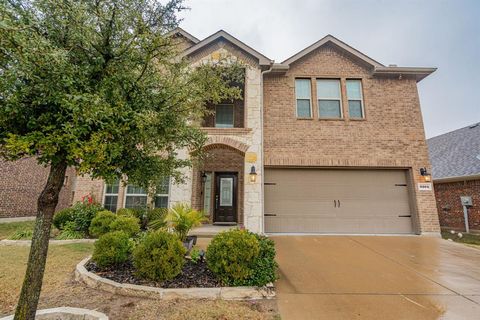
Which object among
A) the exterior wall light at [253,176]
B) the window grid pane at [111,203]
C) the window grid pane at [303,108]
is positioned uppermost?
the window grid pane at [303,108]

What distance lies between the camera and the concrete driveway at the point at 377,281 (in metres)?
3.00

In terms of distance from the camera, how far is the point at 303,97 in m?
9.38

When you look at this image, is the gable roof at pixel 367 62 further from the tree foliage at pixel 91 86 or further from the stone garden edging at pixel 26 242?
the stone garden edging at pixel 26 242

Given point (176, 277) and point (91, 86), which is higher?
point (91, 86)

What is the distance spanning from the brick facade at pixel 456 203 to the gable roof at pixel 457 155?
49 centimetres

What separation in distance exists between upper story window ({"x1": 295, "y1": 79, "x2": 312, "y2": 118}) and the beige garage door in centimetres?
241

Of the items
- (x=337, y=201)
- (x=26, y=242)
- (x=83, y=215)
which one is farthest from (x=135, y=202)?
(x=337, y=201)

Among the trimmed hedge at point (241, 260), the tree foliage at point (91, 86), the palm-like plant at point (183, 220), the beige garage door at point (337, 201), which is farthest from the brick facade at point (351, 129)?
the tree foliage at point (91, 86)

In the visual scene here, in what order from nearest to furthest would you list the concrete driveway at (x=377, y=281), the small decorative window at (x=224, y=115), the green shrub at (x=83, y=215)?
the concrete driveway at (x=377, y=281)
the green shrub at (x=83, y=215)
the small decorative window at (x=224, y=115)

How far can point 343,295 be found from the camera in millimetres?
3443

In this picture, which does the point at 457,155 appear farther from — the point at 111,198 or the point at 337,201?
the point at 111,198

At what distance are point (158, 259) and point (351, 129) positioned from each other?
27.9 feet

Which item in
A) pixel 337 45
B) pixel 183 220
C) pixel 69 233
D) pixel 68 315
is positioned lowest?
pixel 68 315

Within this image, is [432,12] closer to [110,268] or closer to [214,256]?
[214,256]
